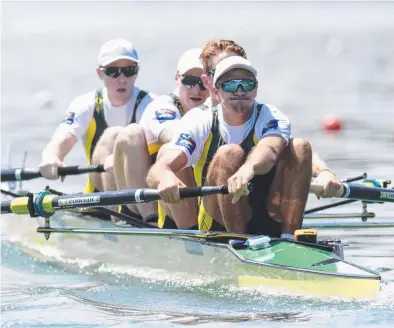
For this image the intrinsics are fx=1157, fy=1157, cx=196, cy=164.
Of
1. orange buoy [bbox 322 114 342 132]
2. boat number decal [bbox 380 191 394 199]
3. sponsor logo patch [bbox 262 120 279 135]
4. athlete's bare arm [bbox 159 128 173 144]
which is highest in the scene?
orange buoy [bbox 322 114 342 132]

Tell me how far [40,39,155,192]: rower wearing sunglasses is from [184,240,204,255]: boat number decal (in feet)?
8.09

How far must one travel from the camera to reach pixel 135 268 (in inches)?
356

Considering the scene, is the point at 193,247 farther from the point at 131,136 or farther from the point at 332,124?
the point at 332,124

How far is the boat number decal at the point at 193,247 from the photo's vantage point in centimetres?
813

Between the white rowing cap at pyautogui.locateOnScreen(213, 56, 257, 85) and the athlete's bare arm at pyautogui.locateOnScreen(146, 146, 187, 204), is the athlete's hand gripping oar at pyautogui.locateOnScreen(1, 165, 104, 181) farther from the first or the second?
the white rowing cap at pyautogui.locateOnScreen(213, 56, 257, 85)

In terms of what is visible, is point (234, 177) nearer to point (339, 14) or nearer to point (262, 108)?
point (262, 108)

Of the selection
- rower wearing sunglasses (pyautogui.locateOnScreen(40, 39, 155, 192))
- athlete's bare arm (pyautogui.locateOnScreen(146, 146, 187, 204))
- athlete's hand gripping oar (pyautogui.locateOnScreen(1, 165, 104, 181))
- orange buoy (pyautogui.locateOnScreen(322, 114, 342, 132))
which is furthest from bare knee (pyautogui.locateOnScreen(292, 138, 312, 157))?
orange buoy (pyautogui.locateOnScreen(322, 114, 342, 132))

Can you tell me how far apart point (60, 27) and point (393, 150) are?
26.7 metres

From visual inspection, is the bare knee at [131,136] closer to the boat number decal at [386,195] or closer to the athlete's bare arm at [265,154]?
the athlete's bare arm at [265,154]

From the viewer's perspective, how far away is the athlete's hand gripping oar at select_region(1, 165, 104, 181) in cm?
1027

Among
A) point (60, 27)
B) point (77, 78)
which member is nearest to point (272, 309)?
point (77, 78)

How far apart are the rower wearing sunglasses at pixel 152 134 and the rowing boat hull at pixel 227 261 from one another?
1.39 ft

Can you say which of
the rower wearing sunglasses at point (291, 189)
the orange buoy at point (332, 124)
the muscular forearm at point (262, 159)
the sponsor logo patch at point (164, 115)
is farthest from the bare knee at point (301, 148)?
the orange buoy at point (332, 124)

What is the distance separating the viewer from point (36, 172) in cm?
1050
